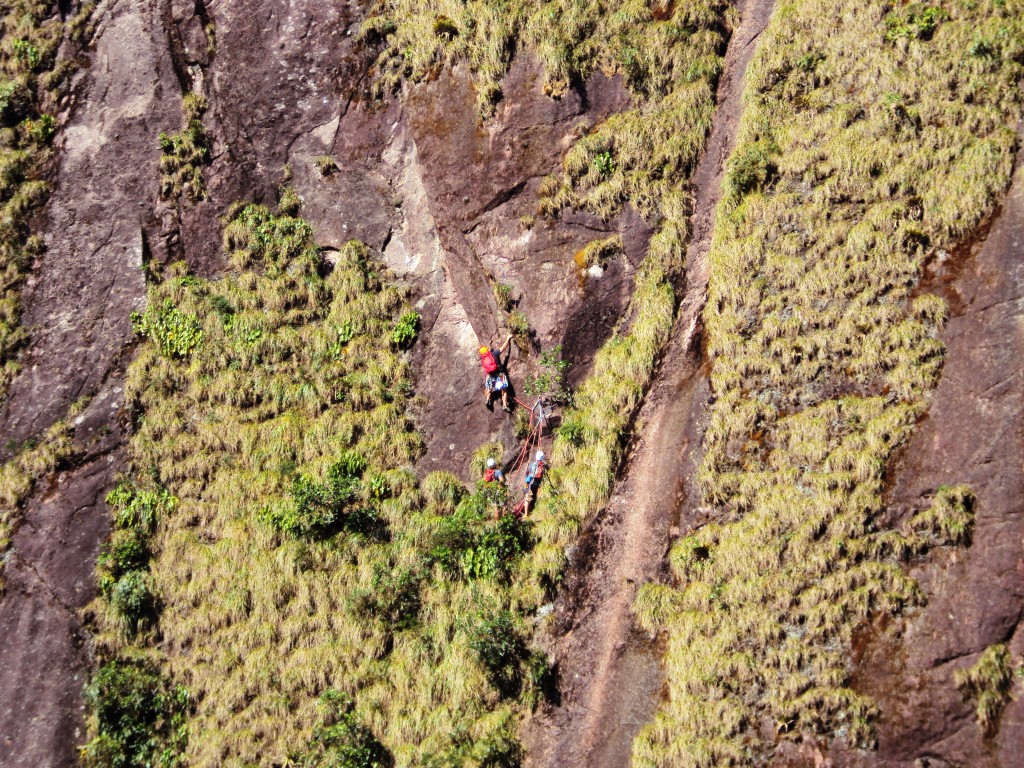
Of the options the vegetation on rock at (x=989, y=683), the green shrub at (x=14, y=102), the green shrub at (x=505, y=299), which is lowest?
the vegetation on rock at (x=989, y=683)

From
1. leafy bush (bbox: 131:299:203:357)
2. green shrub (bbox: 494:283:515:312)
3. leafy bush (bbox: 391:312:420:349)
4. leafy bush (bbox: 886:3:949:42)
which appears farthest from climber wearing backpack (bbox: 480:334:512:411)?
leafy bush (bbox: 886:3:949:42)

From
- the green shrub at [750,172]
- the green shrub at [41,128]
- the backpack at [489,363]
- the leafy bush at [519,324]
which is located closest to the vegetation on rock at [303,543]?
the backpack at [489,363]

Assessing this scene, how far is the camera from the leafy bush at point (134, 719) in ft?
42.3

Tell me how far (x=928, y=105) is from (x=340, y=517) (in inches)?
461

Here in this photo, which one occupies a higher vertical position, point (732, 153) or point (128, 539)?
point (732, 153)

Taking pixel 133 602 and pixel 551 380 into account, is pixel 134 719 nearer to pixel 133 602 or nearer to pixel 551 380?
pixel 133 602

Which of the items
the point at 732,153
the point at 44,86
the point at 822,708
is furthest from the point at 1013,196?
the point at 44,86

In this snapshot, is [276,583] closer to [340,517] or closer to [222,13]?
[340,517]

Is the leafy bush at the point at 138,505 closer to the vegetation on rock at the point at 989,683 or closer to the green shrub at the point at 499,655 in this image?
the green shrub at the point at 499,655

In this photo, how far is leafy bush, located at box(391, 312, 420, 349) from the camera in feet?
53.1

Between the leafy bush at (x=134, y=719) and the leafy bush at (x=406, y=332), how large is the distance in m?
6.89

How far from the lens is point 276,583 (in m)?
13.9

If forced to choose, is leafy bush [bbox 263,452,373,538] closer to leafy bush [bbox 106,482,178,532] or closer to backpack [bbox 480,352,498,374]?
leafy bush [bbox 106,482,178,532]

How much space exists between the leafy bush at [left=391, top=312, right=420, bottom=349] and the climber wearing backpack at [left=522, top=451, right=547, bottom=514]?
3.61 m
